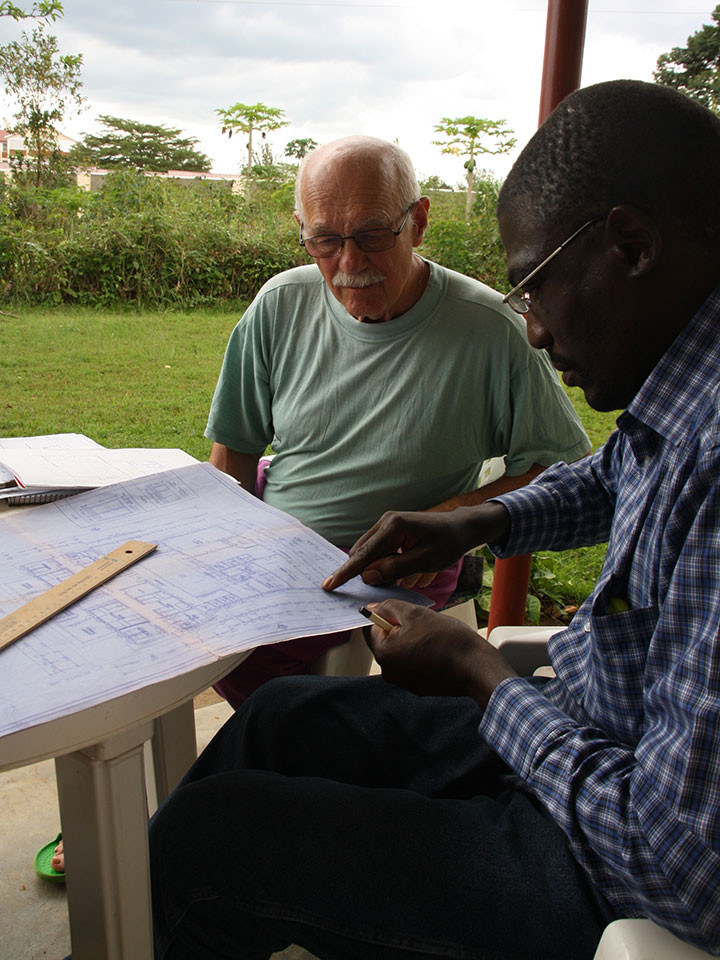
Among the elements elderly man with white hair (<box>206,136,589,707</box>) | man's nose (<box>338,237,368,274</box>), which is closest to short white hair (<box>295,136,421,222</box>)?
elderly man with white hair (<box>206,136,589,707</box>)

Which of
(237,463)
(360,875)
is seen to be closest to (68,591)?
(360,875)

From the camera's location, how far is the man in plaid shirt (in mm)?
756

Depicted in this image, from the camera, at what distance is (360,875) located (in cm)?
86

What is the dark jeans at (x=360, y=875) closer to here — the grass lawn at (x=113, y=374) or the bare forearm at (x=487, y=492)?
the bare forearm at (x=487, y=492)

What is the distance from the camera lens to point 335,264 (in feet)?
5.58

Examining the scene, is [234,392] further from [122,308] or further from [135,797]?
[122,308]

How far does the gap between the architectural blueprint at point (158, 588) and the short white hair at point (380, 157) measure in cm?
74

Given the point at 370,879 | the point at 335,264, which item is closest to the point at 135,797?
the point at 370,879

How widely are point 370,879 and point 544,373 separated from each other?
3.85 feet

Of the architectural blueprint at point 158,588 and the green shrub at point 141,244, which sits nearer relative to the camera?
the architectural blueprint at point 158,588

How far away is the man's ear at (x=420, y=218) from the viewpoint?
1759mm

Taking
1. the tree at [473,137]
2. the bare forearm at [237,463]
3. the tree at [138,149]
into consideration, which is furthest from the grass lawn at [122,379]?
the tree at [473,137]

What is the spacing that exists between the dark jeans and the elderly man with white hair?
70cm

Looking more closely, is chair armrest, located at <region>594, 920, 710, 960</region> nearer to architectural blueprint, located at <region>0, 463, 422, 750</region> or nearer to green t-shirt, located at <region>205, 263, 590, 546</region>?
architectural blueprint, located at <region>0, 463, 422, 750</region>
